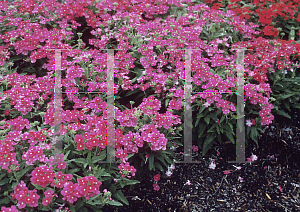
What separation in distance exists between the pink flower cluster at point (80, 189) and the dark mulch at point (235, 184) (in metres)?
0.69

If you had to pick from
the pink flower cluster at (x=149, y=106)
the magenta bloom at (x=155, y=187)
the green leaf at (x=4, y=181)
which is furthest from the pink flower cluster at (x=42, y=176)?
the magenta bloom at (x=155, y=187)

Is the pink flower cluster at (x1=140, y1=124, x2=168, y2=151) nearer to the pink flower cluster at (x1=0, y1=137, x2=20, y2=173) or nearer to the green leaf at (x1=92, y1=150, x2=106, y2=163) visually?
the green leaf at (x1=92, y1=150, x2=106, y2=163)

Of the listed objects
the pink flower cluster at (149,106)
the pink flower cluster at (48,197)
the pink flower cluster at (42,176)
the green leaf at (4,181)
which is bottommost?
the pink flower cluster at (48,197)

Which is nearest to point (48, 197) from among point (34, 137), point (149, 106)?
point (34, 137)

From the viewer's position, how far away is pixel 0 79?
3.59 metres

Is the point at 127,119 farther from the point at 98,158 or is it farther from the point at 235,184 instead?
the point at 235,184

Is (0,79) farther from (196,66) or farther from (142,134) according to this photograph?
(196,66)

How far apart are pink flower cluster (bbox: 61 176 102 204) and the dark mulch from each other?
687 mm

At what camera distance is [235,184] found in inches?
133

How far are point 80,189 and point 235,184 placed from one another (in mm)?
1913

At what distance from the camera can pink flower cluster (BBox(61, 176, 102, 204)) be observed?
2205 millimetres

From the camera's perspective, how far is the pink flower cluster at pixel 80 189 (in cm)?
221

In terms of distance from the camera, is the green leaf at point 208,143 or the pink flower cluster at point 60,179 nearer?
the pink flower cluster at point 60,179

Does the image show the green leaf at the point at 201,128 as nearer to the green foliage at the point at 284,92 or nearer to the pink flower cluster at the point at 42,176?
the green foliage at the point at 284,92
